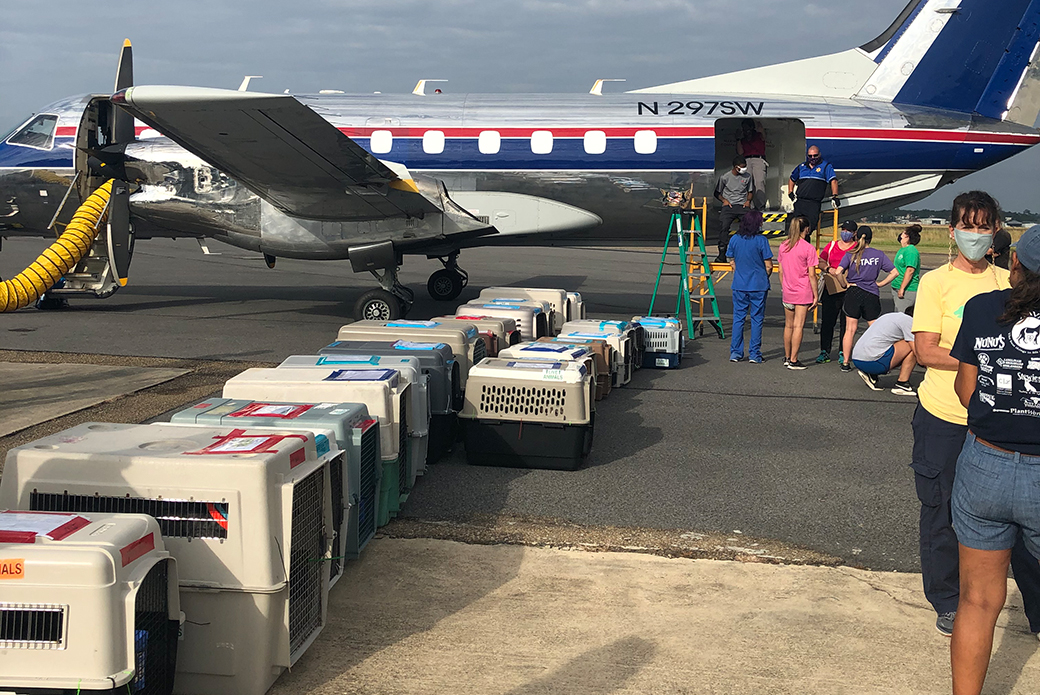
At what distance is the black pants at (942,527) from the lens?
4.47 m

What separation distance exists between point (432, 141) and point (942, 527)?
12167 mm

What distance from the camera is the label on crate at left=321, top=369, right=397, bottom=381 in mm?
6016

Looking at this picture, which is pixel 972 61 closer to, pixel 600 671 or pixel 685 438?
pixel 685 438

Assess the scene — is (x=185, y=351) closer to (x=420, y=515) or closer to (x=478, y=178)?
(x=478, y=178)

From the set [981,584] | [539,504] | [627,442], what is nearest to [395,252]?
[627,442]

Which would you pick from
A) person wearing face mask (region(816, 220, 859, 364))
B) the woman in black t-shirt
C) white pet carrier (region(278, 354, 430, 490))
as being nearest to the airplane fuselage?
person wearing face mask (region(816, 220, 859, 364))

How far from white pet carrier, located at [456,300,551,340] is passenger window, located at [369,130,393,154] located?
5.50m

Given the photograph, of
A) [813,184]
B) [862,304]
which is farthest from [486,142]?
[862,304]

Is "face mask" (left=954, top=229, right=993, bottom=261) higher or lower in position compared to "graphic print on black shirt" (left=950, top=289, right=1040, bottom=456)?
higher

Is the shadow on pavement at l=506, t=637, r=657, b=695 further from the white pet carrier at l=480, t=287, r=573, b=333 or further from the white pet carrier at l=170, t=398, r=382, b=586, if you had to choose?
the white pet carrier at l=480, t=287, r=573, b=333

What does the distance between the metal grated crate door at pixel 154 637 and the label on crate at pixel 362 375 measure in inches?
101

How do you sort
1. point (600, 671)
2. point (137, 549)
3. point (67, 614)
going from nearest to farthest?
point (67, 614) < point (137, 549) < point (600, 671)

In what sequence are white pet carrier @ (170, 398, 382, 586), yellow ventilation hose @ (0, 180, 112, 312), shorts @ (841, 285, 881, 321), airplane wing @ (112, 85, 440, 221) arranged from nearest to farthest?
white pet carrier @ (170, 398, 382, 586), airplane wing @ (112, 85, 440, 221), yellow ventilation hose @ (0, 180, 112, 312), shorts @ (841, 285, 881, 321)

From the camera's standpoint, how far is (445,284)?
1777 centimetres
